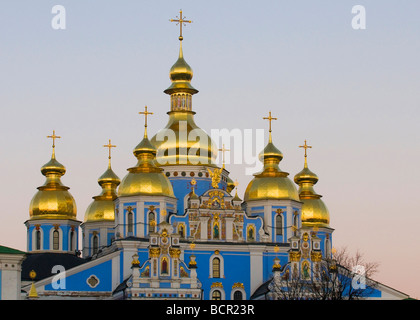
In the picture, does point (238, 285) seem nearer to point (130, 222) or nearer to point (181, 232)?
point (181, 232)

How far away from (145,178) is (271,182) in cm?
712

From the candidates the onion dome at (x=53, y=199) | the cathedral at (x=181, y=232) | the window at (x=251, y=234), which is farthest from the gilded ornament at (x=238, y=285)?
the onion dome at (x=53, y=199)

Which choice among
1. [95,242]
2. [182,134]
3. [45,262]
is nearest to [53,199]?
[95,242]

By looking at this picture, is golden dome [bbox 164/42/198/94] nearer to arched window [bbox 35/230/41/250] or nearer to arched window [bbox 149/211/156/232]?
arched window [bbox 149/211/156/232]

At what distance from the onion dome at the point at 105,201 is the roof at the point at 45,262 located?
4310 mm

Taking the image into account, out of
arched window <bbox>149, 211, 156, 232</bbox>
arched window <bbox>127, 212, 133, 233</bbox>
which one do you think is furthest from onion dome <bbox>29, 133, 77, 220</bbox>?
arched window <bbox>149, 211, 156, 232</bbox>

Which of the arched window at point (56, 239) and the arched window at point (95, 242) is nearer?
the arched window at point (56, 239)

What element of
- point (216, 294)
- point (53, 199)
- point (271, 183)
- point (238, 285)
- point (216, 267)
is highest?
point (271, 183)

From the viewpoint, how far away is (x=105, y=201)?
77.2 meters

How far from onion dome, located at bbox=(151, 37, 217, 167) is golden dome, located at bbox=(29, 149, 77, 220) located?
5.93 meters

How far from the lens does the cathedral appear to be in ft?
216

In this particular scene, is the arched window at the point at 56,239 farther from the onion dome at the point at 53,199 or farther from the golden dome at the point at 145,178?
the golden dome at the point at 145,178

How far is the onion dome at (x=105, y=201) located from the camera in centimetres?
7675
